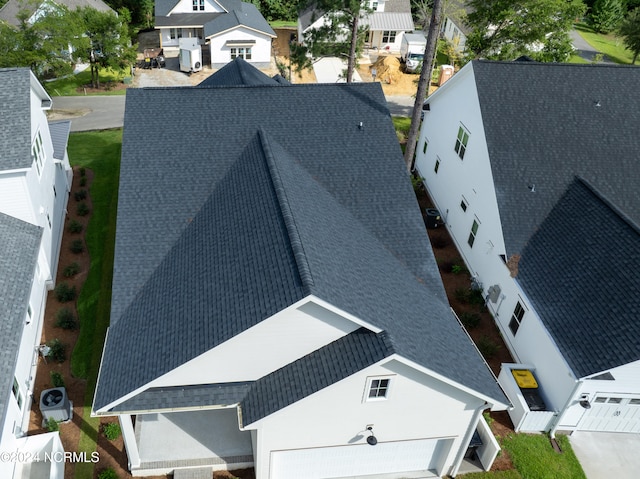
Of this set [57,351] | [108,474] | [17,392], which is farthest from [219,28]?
[108,474]

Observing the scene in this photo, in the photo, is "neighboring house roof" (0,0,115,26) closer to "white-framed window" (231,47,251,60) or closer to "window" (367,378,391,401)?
"white-framed window" (231,47,251,60)

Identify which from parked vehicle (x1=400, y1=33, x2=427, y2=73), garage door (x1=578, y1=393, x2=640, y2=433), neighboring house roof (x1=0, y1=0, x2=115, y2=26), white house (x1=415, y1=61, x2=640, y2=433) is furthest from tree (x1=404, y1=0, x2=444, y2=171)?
neighboring house roof (x1=0, y1=0, x2=115, y2=26)

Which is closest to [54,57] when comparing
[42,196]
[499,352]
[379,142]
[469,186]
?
[42,196]

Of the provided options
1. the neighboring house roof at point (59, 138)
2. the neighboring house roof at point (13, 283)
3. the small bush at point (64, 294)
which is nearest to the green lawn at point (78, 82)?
the neighboring house roof at point (59, 138)

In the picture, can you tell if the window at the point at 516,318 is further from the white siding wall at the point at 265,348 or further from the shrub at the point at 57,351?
the shrub at the point at 57,351

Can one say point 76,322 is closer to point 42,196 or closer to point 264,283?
point 42,196

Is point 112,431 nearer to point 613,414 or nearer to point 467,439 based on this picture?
point 467,439
